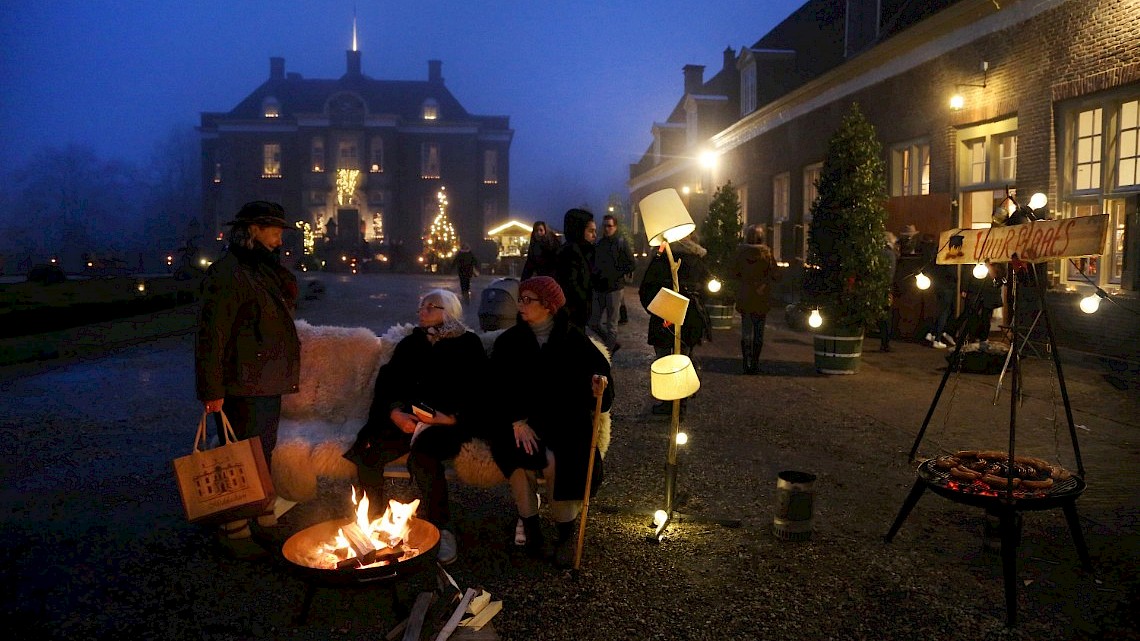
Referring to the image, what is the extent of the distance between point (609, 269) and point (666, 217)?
5391mm

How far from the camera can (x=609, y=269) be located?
1050 centimetres

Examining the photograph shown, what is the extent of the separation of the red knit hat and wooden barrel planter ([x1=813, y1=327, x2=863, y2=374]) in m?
6.78

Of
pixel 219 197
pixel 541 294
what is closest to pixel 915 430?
pixel 541 294

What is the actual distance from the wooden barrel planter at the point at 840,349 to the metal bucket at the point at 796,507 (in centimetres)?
621

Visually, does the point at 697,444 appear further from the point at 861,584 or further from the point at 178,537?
the point at 178,537

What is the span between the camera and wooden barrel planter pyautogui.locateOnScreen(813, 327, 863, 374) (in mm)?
10766

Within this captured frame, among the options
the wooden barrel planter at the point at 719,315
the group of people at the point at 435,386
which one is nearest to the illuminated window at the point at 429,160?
the wooden barrel planter at the point at 719,315

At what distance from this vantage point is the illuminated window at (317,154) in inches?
2296

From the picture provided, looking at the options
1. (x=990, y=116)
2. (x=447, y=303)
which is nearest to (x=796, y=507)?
(x=447, y=303)

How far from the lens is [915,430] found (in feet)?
25.4

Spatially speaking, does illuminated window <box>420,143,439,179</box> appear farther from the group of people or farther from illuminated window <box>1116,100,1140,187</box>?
the group of people

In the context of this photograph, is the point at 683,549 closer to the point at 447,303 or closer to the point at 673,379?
the point at 673,379

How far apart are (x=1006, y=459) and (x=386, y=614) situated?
348 centimetres

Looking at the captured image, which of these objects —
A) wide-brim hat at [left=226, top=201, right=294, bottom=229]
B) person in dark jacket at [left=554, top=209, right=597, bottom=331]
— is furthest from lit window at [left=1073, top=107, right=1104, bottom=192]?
wide-brim hat at [left=226, top=201, right=294, bottom=229]
